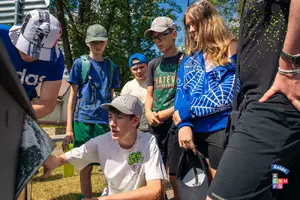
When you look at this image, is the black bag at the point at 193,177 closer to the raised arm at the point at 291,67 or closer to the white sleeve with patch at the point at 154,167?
the white sleeve with patch at the point at 154,167

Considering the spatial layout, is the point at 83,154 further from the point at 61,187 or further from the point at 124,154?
the point at 61,187

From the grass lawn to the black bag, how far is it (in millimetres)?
1937

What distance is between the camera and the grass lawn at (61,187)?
3.91 meters

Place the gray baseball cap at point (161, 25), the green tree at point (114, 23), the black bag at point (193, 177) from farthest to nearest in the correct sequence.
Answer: the green tree at point (114, 23)
the gray baseball cap at point (161, 25)
the black bag at point (193, 177)

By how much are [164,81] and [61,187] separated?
2.04 metres

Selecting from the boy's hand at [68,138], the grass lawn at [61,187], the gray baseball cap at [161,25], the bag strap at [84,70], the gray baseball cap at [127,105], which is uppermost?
the gray baseball cap at [161,25]

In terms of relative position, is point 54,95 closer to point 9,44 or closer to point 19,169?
point 9,44

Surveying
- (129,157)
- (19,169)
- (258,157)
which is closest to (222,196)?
(258,157)

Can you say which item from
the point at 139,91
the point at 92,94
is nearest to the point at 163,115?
the point at 92,94

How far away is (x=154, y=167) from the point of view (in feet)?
7.87

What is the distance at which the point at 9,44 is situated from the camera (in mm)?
2385

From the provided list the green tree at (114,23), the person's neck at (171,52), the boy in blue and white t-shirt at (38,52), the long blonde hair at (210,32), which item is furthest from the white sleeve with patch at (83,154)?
the green tree at (114,23)

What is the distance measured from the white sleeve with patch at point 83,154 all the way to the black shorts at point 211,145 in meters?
0.75

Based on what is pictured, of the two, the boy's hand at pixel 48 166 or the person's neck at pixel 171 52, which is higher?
the person's neck at pixel 171 52
